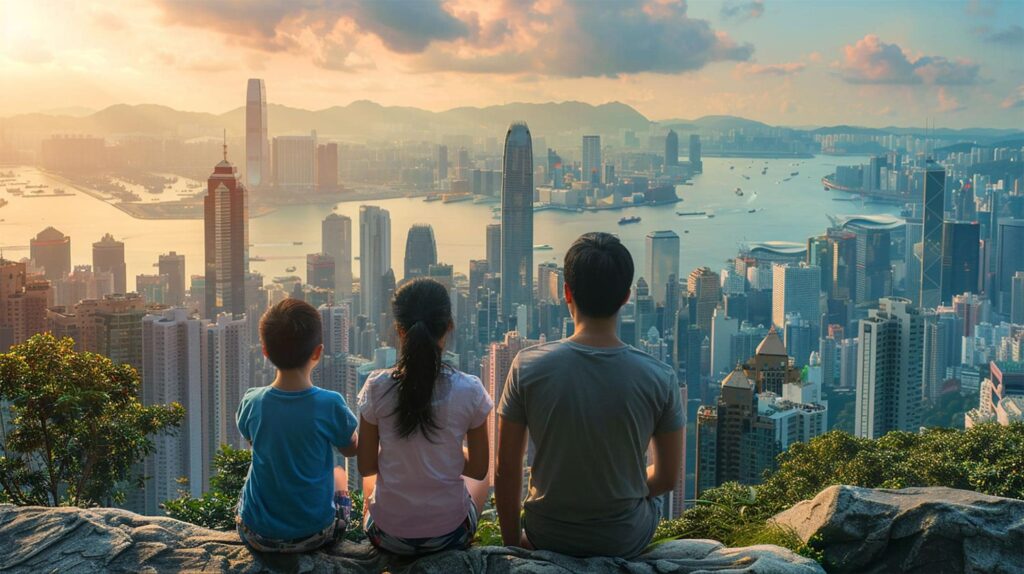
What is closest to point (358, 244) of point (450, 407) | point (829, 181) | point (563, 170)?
point (563, 170)

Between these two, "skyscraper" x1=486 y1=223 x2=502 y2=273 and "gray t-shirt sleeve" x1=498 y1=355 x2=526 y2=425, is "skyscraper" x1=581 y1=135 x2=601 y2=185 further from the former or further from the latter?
"gray t-shirt sleeve" x1=498 y1=355 x2=526 y2=425

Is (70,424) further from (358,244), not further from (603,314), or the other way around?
(358,244)

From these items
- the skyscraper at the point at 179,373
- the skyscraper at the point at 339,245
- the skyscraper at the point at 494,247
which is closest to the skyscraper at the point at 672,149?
the skyscraper at the point at 494,247

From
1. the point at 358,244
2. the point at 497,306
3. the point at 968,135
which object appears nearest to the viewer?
the point at 497,306

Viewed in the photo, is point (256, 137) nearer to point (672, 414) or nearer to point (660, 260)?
point (660, 260)

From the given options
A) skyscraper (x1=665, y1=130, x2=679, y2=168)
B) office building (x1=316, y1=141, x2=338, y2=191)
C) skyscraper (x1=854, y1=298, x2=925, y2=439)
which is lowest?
skyscraper (x1=854, y1=298, x2=925, y2=439)

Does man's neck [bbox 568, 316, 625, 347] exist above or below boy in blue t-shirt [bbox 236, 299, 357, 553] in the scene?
above

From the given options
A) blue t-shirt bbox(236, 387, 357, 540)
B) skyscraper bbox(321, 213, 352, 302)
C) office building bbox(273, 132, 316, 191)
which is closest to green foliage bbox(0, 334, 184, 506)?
blue t-shirt bbox(236, 387, 357, 540)

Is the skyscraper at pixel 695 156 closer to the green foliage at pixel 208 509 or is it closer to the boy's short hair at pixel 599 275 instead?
the green foliage at pixel 208 509
